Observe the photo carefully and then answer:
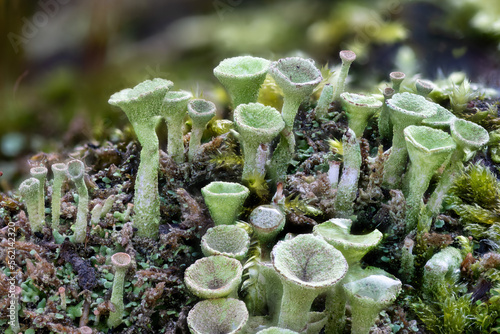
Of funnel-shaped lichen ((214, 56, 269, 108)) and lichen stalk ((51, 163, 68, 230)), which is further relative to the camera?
funnel-shaped lichen ((214, 56, 269, 108))

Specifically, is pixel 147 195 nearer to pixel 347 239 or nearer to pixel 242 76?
pixel 242 76

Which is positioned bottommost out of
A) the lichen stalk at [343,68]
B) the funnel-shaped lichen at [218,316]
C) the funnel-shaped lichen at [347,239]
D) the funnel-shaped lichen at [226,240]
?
the funnel-shaped lichen at [218,316]

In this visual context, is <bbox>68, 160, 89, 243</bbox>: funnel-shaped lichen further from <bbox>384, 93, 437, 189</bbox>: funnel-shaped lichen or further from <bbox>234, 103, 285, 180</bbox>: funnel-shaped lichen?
<bbox>384, 93, 437, 189</bbox>: funnel-shaped lichen

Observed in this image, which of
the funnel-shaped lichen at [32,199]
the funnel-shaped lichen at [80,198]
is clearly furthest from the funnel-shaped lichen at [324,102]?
the funnel-shaped lichen at [32,199]

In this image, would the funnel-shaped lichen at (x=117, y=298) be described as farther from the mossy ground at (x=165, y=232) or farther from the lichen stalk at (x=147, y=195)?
the lichen stalk at (x=147, y=195)

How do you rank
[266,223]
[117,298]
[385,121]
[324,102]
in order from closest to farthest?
[117,298], [266,223], [385,121], [324,102]

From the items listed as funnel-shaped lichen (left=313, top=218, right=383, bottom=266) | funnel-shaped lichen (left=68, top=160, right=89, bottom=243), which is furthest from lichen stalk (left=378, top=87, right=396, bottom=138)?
funnel-shaped lichen (left=68, top=160, right=89, bottom=243)

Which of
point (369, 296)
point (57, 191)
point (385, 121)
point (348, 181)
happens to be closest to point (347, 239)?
point (369, 296)
